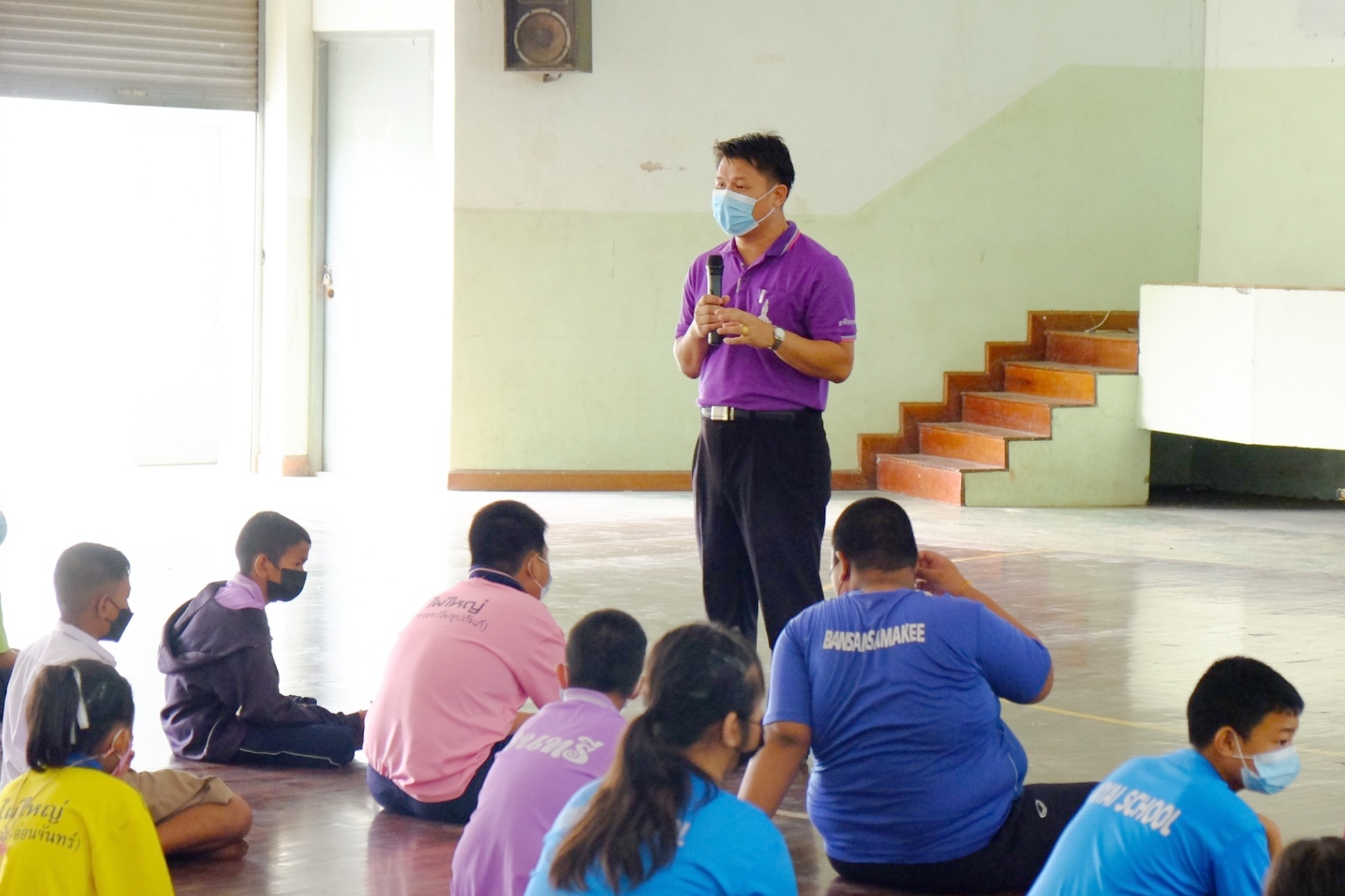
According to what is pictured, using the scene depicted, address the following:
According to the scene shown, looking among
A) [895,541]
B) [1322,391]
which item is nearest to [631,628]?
[895,541]

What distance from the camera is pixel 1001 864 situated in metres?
3.30

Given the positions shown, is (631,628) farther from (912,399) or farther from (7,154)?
(7,154)

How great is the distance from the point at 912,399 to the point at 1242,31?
10.4 ft

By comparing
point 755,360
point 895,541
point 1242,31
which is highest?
point 1242,31

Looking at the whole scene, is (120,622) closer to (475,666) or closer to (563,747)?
(475,666)

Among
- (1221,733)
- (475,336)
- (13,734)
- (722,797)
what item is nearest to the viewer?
(722,797)

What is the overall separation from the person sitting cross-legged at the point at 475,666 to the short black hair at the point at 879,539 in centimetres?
77

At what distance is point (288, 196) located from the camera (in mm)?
10938

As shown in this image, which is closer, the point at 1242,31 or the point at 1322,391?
the point at 1322,391

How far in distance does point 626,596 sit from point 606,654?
13.5 feet

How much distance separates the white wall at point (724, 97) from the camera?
34.3ft

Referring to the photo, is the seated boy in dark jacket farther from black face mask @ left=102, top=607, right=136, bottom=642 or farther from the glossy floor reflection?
black face mask @ left=102, top=607, right=136, bottom=642

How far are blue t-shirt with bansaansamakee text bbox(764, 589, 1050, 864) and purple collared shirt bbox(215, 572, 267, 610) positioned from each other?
1659mm

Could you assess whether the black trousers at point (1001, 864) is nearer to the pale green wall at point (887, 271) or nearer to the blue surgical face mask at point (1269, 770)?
the blue surgical face mask at point (1269, 770)
